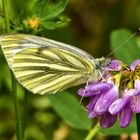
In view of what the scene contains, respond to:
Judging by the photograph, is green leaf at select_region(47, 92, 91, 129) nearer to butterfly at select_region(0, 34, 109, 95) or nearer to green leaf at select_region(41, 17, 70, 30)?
butterfly at select_region(0, 34, 109, 95)

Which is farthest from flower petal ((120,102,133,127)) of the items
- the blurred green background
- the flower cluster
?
the blurred green background

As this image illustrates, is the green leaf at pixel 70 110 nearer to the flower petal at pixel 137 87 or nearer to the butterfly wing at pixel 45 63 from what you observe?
the butterfly wing at pixel 45 63

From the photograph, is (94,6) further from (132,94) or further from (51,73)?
(132,94)

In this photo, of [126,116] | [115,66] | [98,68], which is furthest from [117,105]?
[98,68]

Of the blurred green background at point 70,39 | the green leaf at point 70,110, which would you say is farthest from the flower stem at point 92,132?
the blurred green background at point 70,39

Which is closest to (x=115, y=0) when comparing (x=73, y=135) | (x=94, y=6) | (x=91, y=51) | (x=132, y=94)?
(x=94, y=6)

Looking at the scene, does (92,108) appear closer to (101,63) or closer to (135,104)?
(135,104)
